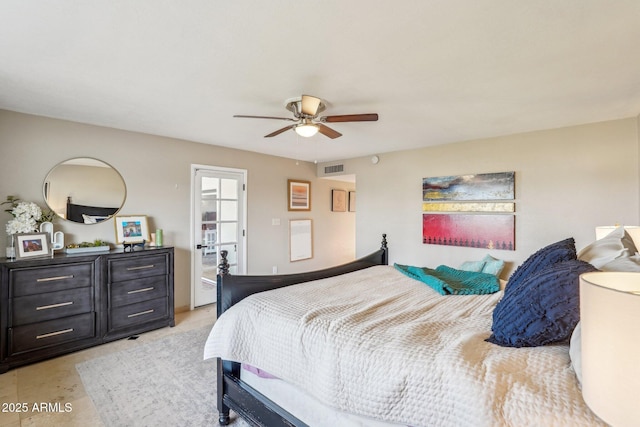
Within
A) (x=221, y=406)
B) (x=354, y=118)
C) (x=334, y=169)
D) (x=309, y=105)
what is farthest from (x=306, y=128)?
(x=334, y=169)

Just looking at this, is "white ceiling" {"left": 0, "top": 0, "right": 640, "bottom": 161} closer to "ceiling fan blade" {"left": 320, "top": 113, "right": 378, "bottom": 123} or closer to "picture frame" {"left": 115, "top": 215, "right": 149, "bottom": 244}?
"ceiling fan blade" {"left": 320, "top": 113, "right": 378, "bottom": 123}

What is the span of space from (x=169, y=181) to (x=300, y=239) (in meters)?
2.56

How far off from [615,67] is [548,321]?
2080mm

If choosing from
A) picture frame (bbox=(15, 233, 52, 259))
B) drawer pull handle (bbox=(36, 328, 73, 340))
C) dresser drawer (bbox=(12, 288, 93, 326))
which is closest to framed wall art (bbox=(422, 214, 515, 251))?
dresser drawer (bbox=(12, 288, 93, 326))

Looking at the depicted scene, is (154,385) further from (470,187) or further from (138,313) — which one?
(470,187)

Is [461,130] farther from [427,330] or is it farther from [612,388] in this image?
[612,388]

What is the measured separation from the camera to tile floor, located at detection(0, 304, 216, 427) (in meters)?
2.06

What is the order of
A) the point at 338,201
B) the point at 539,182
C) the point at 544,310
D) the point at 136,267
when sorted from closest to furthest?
1. the point at 544,310
2. the point at 136,267
3. the point at 539,182
4. the point at 338,201

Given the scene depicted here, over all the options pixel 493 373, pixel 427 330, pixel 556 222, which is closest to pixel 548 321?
pixel 493 373

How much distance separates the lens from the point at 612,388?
671 millimetres

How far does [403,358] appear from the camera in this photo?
50.5 inches

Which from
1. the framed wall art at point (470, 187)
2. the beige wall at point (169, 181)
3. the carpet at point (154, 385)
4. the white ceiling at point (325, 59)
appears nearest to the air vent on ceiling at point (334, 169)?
the beige wall at point (169, 181)

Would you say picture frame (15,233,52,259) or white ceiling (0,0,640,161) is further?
picture frame (15,233,52,259)

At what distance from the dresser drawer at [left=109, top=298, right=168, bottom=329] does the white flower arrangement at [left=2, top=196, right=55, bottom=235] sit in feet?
3.72
